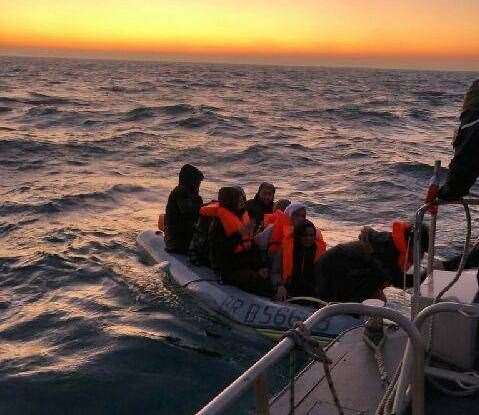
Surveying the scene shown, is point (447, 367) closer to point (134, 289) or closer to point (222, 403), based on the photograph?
point (222, 403)

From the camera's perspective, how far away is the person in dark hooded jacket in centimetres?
852

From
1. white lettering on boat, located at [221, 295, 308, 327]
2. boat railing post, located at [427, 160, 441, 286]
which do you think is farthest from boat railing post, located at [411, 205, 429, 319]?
white lettering on boat, located at [221, 295, 308, 327]

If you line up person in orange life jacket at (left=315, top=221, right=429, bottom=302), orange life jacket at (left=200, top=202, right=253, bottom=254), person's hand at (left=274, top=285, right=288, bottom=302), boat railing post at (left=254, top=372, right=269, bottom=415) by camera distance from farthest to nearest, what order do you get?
orange life jacket at (left=200, top=202, right=253, bottom=254) → person's hand at (left=274, top=285, right=288, bottom=302) → person in orange life jacket at (left=315, top=221, right=429, bottom=302) → boat railing post at (left=254, top=372, right=269, bottom=415)

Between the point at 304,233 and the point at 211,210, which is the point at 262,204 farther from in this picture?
the point at 304,233

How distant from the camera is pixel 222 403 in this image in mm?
1896

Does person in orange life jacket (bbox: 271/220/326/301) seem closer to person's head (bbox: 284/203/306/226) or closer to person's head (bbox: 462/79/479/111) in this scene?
person's head (bbox: 284/203/306/226)

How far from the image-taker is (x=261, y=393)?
7.78 ft

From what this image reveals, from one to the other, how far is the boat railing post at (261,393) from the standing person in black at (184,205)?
593cm

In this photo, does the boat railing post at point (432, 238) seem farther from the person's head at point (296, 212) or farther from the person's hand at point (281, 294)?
the person's hand at point (281, 294)

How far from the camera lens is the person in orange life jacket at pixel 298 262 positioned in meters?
6.94

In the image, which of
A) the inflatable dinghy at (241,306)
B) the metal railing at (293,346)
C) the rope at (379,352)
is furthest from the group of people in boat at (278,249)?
the metal railing at (293,346)

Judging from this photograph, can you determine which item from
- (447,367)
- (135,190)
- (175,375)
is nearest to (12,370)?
(175,375)

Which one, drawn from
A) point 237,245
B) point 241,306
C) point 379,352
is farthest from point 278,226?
point 379,352

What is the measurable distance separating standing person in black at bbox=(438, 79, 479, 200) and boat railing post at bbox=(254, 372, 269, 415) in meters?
1.49
